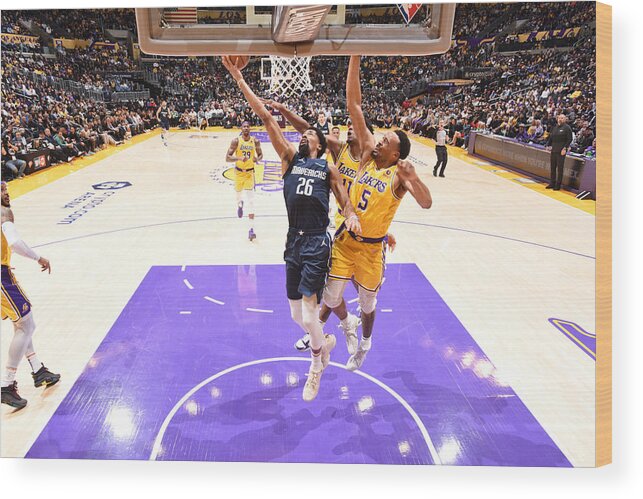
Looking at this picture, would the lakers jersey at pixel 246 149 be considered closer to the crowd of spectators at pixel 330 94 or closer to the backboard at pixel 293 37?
the backboard at pixel 293 37

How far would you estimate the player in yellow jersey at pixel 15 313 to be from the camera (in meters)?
3.79

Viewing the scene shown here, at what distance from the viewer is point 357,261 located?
4055 mm

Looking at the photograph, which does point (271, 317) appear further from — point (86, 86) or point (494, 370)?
point (86, 86)

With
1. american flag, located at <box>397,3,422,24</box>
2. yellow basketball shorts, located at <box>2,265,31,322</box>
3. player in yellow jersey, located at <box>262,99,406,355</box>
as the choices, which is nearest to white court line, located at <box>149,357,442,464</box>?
player in yellow jersey, located at <box>262,99,406,355</box>

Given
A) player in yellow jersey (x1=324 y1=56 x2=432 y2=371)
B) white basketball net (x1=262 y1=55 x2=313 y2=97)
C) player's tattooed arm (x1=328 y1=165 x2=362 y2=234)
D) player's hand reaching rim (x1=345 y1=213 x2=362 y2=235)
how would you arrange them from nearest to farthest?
player's hand reaching rim (x1=345 y1=213 x2=362 y2=235)
player's tattooed arm (x1=328 y1=165 x2=362 y2=234)
player in yellow jersey (x1=324 y1=56 x2=432 y2=371)
white basketball net (x1=262 y1=55 x2=313 y2=97)

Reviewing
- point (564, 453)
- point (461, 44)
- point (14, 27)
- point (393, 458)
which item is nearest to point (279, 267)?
point (393, 458)

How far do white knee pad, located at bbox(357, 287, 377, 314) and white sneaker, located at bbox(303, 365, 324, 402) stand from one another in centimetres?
65

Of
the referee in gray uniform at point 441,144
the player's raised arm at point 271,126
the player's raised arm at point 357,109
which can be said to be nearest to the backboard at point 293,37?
the player's raised arm at point 357,109

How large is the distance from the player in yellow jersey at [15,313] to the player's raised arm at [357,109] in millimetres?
2632

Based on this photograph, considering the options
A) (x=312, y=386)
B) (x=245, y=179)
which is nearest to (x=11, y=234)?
(x=312, y=386)

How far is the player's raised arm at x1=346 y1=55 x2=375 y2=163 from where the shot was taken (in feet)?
12.8

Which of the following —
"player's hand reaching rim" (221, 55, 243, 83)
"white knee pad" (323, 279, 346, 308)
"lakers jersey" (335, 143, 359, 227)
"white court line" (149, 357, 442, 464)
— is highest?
"player's hand reaching rim" (221, 55, 243, 83)

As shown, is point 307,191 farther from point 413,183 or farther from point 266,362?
point 266,362

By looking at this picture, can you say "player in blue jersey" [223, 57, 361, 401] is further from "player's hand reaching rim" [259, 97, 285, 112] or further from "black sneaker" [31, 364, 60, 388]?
"black sneaker" [31, 364, 60, 388]
